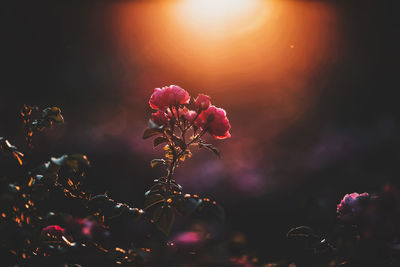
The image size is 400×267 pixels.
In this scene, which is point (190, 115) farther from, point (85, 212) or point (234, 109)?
point (234, 109)

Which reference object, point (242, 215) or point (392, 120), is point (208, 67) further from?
point (242, 215)

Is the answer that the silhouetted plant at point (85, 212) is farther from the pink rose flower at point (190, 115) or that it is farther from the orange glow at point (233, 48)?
the orange glow at point (233, 48)

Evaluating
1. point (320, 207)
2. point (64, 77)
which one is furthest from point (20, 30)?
point (320, 207)

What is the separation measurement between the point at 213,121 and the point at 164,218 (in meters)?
0.24

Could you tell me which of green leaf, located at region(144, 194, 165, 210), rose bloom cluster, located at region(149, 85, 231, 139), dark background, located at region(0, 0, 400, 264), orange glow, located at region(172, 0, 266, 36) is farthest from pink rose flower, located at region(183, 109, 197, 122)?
orange glow, located at region(172, 0, 266, 36)

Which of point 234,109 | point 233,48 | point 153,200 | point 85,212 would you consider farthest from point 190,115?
point 233,48

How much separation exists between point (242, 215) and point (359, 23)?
2.16 meters

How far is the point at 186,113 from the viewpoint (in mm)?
887

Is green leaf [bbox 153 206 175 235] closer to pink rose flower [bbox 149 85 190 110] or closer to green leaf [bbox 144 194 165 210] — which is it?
green leaf [bbox 144 194 165 210]

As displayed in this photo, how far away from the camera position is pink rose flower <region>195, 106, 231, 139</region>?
2.84 feet

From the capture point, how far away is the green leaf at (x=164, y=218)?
2.39ft

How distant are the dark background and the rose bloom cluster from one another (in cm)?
94

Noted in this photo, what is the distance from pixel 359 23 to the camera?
129 inches

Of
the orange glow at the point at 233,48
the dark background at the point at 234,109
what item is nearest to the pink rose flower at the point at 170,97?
the dark background at the point at 234,109
